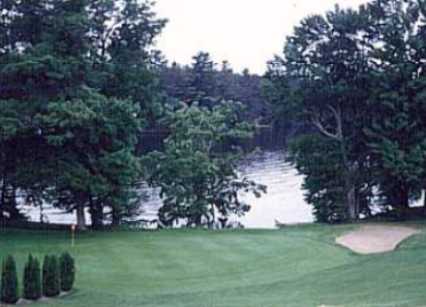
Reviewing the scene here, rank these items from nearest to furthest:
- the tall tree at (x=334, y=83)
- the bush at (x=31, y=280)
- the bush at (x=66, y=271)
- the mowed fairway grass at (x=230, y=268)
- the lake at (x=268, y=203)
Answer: the mowed fairway grass at (x=230, y=268), the bush at (x=31, y=280), the bush at (x=66, y=271), the tall tree at (x=334, y=83), the lake at (x=268, y=203)

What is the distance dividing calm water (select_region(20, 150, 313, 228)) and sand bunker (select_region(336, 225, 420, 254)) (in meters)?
9.58

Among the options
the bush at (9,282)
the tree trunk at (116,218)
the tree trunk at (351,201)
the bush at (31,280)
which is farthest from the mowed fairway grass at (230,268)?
the tree trunk at (116,218)

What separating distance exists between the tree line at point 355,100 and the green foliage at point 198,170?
10.4 feet

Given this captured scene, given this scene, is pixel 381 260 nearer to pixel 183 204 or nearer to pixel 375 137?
pixel 375 137

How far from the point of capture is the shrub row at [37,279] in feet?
56.5

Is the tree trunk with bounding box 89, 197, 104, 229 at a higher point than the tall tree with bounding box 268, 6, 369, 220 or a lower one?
lower

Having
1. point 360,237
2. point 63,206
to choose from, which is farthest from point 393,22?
point 63,206

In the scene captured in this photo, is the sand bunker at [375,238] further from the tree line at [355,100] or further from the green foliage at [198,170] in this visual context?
the green foliage at [198,170]

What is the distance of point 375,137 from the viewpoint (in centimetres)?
3569

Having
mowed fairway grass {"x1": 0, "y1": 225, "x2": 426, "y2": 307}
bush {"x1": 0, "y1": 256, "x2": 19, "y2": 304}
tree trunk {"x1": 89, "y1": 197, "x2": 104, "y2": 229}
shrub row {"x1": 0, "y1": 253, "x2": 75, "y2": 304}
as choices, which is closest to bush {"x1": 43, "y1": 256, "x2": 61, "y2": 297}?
shrub row {"x1": 0, "y1": 253, "x2": 75, "y2": 304}

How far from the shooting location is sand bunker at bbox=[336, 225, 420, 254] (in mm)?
26578

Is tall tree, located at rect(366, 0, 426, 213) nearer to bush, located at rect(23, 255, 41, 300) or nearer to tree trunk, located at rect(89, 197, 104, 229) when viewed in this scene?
tree trunk, located at rect(89, 197, 104, 229)

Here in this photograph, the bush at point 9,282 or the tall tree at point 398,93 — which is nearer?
the bush at point 9,282

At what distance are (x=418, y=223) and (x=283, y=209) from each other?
1366cm
